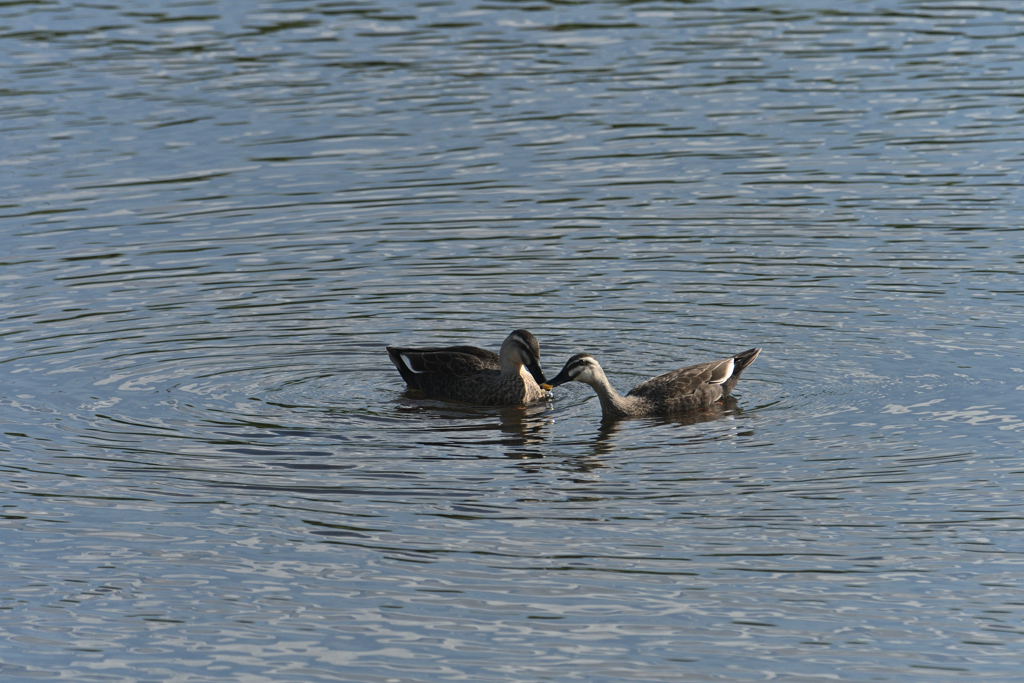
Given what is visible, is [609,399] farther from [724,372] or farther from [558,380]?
[724,372]

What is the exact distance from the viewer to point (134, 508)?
11953mm

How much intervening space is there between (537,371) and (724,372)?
1.83 m

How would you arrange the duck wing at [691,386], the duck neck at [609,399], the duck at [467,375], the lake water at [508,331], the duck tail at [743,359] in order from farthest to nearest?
1. the duck at [467,375]
2. the duck tail at [743,359]
3. the duck wing at [691,386]
4. the duck neck at [609,399]
5. the lake water at [508,331]

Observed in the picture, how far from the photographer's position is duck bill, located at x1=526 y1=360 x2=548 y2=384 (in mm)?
14891

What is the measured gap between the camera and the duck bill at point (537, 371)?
14.9 meters

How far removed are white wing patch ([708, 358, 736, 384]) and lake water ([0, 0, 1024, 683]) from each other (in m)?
0.34

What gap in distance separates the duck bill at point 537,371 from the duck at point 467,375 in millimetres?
182

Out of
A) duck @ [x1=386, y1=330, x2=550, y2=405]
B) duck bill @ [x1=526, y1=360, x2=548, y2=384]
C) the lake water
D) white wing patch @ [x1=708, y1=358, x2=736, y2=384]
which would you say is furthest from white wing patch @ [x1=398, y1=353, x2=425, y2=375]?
white wing patch @ [x1=708, y1=358, x2=736, y2=384]

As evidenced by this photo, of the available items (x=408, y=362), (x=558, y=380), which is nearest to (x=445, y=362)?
(x=408, y=362)

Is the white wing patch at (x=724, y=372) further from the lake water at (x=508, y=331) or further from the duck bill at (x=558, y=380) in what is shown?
the duck bill at (x=558, y=380)

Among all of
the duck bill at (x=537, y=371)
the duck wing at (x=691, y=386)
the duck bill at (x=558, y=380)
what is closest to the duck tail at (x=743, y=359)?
the duck wing at (x=691, y=386)

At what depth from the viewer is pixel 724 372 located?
1466cm

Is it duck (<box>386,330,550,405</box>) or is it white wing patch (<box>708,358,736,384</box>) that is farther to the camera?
duck (<box>386,330,550,405</box>)

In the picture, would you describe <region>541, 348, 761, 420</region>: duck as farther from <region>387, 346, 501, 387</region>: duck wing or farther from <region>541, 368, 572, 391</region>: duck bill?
<region>387, 346, 501, 387</region>: duck wing
